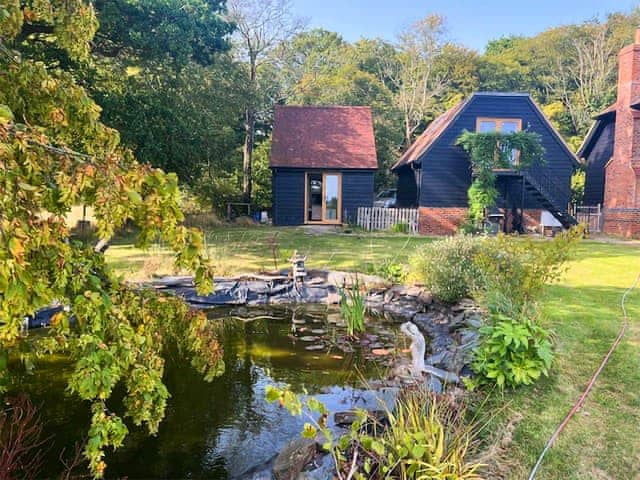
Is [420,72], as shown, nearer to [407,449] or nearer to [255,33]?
[255,33]

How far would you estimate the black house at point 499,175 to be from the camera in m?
16.5

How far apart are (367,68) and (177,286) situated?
28919 mm

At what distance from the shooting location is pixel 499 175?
1625 cm

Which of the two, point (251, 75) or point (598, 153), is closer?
point (598, 153)

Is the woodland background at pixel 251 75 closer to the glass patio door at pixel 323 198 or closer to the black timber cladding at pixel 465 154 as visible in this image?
the glass patio door at pixel 323 198

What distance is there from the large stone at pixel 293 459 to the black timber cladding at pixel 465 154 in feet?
47.1

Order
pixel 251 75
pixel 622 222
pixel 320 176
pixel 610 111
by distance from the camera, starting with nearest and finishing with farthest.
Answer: pixel 622 222, pixel 320 176, pixel 610 111, pixel 251 75

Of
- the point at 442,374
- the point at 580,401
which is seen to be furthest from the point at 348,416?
the point at 580,401

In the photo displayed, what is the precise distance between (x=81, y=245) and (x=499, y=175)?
1592 centimetres

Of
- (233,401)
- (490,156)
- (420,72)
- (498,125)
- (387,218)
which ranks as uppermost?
(420,72)

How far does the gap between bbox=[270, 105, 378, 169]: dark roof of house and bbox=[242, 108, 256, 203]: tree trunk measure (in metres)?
2.51

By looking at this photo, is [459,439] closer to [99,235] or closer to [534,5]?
[99,235]

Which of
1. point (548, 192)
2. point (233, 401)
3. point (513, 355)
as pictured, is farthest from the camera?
point (548, 192)

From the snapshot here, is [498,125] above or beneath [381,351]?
above
